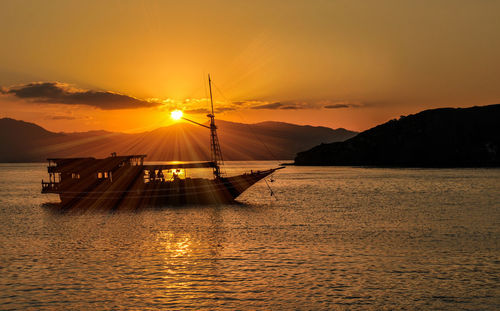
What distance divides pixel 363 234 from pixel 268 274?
17624 millimetres

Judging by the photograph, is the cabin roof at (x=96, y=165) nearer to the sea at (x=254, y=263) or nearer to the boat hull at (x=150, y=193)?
the boat hull at (x=150, y=193)

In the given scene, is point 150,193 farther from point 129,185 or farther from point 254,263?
point 254,263

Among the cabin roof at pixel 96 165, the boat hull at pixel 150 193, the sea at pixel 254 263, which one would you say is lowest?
the sea at pixel 254 263

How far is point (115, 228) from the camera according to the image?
1880 inches

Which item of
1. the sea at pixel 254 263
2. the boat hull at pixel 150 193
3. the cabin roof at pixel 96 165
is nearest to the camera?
the sea at pixel 254 263

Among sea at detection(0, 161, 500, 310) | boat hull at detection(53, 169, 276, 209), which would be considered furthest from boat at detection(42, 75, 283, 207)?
sea at detection(0, 161, 500, 310)

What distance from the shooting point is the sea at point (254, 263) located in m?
21.4

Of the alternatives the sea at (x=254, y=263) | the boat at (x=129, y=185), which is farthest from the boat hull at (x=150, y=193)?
the sea at (x=254, y=263)

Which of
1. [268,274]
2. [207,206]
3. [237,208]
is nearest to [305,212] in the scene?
[237,208]

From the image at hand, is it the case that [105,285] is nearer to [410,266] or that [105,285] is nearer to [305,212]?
[410,266]

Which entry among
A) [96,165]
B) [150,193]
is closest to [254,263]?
[150,193]

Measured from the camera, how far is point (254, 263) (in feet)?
94.8

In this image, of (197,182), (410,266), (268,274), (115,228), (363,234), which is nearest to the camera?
(268,274)

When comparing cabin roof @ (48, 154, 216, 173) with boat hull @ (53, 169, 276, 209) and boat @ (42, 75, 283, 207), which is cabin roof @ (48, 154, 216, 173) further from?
boat hull @ (53, 169, 276, 209)
